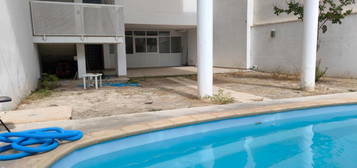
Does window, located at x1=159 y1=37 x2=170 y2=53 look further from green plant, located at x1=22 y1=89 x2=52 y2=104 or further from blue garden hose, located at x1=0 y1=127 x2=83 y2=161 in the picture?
blue garden hose, located at x1=0 y1=127 x2=83 y2=161

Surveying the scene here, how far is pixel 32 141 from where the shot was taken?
3320mm

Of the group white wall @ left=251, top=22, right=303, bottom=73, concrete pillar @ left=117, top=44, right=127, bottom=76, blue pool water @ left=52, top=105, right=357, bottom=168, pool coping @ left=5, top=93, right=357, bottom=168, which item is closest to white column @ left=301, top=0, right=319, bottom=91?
pool coping @ left=5, top=93, right=357, bottom=168

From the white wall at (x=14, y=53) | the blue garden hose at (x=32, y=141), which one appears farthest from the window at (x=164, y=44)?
the blue garden hose at (x=32, y=141)

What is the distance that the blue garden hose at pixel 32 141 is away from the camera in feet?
9.80

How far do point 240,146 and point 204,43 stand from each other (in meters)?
2.91

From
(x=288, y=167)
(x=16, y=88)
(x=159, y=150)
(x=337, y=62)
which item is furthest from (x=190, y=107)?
(x=337, y=62)

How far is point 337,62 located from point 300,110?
6847 millimetres

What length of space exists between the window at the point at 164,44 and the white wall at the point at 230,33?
376 centimetres

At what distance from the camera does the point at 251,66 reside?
1503 centimetres

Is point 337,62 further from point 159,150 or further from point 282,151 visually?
point 159,150

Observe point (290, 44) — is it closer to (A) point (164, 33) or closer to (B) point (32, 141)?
(A) point (164, 33)

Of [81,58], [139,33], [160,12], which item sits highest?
[160,12]

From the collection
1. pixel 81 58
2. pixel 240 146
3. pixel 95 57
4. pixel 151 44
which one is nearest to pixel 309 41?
pixel 240 146

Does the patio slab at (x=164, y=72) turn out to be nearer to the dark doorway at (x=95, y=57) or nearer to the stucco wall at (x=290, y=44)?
the stucco wall at (x=290, y=44)
